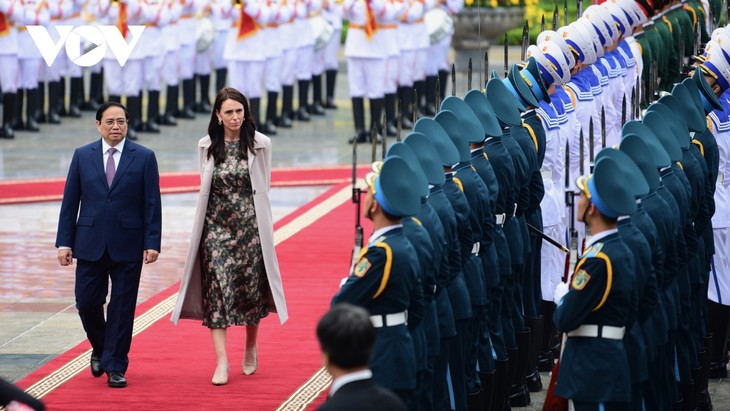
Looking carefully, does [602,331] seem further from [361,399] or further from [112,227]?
[112,227]

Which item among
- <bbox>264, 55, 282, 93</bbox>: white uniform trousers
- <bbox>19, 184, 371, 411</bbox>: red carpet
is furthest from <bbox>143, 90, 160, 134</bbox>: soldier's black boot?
<bbox>19, 184, 371, 411</bbox>: red carpet

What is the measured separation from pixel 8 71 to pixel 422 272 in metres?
12.7

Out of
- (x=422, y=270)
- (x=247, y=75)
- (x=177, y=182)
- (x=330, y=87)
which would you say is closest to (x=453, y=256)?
(x=422, y=270)

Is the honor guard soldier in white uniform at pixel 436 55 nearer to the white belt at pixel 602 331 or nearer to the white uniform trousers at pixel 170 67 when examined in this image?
the white uniform trousers at pixel 170 67

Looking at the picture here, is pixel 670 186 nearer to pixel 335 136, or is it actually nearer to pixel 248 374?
pixel 248 374

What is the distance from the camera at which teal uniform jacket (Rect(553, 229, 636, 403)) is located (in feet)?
19.7

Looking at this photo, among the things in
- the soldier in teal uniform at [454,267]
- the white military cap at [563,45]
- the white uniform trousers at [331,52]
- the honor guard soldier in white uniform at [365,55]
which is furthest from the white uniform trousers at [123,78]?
the soldier in teal uniform at [454,267]

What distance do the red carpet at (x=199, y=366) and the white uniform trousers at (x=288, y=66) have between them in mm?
8290

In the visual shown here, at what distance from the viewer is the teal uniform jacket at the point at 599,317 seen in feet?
19.7

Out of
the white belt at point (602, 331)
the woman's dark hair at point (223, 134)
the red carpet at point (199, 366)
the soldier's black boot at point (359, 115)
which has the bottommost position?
the soldier's black boot at point (359, 115)

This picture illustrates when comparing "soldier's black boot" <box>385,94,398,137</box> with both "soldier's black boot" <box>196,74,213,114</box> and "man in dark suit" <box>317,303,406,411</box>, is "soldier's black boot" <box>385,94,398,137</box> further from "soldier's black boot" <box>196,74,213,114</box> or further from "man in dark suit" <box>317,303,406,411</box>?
"man in dark suit" <box>317,303,406,411</box>

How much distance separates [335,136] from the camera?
18.8 m

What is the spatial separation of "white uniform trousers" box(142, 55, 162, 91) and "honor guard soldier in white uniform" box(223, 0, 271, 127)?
0.88 m

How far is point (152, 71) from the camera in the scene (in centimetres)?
1853
